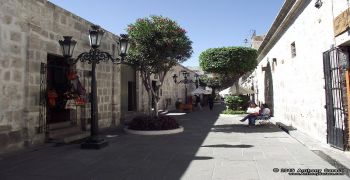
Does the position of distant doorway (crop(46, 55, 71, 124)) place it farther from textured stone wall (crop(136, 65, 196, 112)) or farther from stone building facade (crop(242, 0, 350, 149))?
stone building facade (crop(242, 0, 350, 149))

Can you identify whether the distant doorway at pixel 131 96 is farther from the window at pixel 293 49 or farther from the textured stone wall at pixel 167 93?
the window at pixel 293 49

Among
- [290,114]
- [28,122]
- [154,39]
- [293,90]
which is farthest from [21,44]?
[290,114]

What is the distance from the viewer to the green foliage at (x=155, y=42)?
Answer: 1123 cm

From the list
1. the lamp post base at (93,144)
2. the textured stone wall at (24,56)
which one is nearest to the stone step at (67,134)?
the textured stone wall at (24,56)

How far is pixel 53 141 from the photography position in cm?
873

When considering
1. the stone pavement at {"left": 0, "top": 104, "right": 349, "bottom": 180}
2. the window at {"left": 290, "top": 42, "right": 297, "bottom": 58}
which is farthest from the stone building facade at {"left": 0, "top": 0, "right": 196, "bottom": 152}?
the window at {"left": 290, "top": 42, "right": 297, "bottom": 58}

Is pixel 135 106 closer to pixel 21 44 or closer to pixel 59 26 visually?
pixel 59 26

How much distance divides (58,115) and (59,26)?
269cm

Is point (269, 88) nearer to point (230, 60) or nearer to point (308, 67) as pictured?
point (230, 60)

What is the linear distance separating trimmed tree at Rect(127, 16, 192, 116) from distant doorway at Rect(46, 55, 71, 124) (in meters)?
2.51

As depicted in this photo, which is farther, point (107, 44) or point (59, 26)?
point (107, 44)

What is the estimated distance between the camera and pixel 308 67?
30.0 ft

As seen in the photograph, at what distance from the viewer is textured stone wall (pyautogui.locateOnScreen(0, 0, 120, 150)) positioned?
7.21 metres

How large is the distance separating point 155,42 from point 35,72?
424 cm
